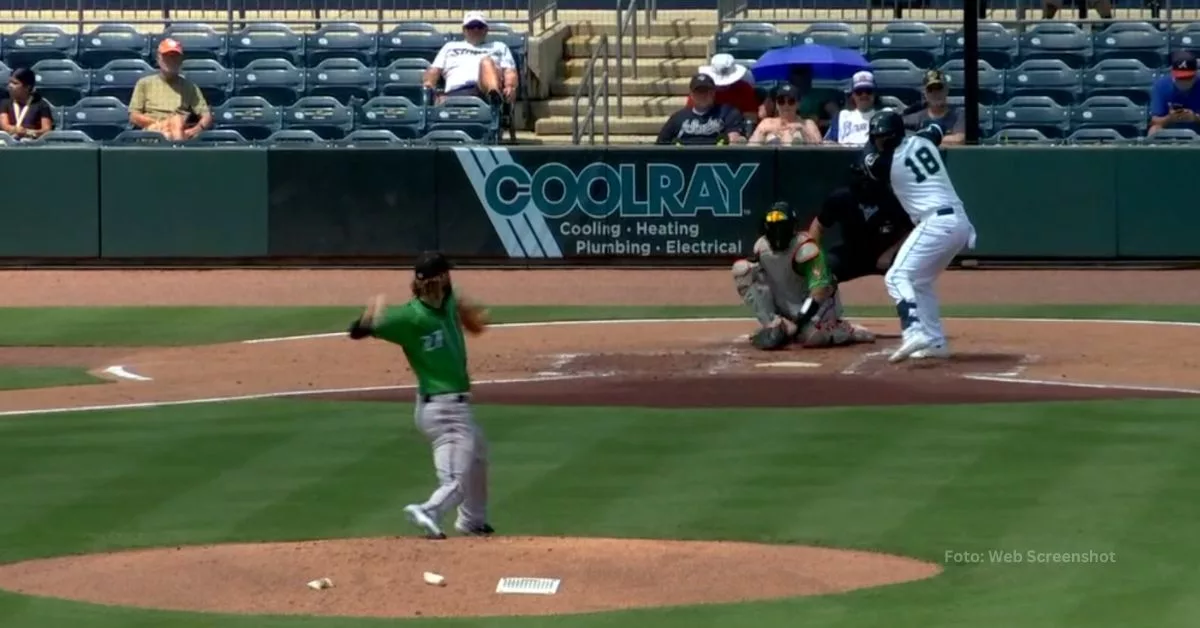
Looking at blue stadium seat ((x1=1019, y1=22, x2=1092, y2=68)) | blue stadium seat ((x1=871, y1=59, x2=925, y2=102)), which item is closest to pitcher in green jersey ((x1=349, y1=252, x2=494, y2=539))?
blue stadium seat ((x1=871, y1=59, x2=925, y2=102))

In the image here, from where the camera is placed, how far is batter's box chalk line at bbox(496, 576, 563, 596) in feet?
28.9

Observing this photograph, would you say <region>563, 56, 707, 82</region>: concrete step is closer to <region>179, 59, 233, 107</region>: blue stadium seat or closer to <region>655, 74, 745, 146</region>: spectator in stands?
<region>655, 74, 745, 146</region>: spectator in stands

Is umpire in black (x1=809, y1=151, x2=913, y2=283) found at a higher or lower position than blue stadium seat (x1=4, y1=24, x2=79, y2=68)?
lower

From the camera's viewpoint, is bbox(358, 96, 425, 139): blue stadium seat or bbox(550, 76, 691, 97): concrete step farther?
bbox(550, 76, 691, 97): concrete step

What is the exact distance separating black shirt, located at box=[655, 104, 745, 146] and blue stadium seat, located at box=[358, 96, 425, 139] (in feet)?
9.10

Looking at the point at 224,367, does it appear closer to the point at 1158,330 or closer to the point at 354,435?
the point at 354,435

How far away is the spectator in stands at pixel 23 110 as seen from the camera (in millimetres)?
23219

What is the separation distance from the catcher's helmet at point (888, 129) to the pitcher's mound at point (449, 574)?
5.97 metres

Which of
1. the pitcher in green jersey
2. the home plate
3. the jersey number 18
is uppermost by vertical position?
the jersey number 18

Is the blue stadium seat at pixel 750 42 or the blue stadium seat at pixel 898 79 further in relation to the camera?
the blue stadium seat at pixel 750 42

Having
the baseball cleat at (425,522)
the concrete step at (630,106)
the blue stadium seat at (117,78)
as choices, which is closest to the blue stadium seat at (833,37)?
the concrete step at (630,106)

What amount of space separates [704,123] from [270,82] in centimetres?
538

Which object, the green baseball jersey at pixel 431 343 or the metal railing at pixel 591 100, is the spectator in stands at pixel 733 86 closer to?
the metal railing at pixel 591 100

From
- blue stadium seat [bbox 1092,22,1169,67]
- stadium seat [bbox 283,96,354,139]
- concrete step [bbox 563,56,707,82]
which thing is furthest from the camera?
concrete step [bbox 563,56,707,82]
